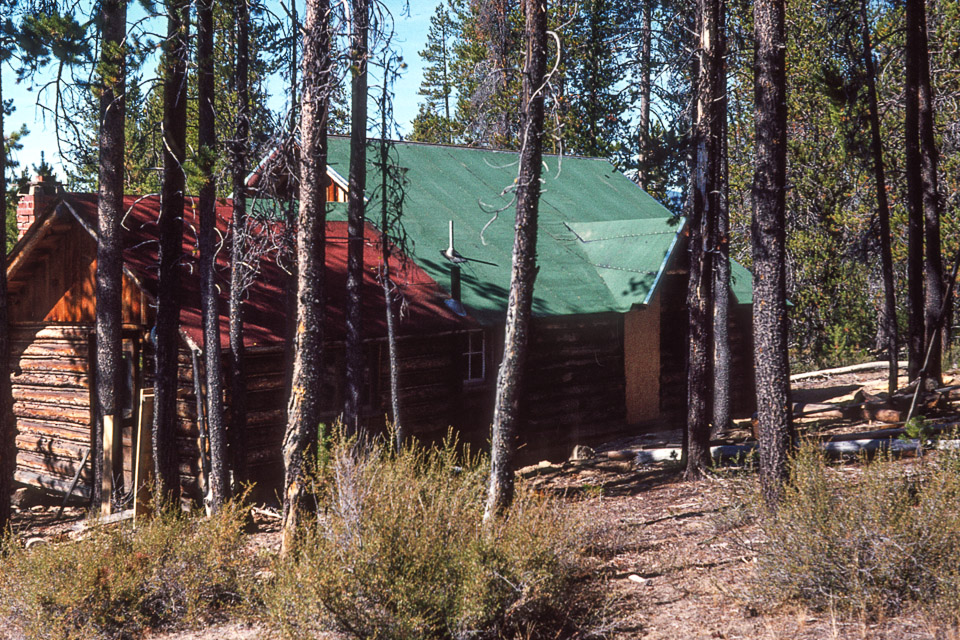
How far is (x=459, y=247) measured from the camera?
1686 centimetres

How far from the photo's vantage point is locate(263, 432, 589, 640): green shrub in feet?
21.8

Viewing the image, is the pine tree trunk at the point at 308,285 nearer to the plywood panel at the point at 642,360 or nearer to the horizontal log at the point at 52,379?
the horizontal log at the point at 52,379

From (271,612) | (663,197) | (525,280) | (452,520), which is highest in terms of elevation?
(663,197)

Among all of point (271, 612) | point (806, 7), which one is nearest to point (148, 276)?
point (271, 612)

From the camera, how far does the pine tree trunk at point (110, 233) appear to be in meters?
11.6

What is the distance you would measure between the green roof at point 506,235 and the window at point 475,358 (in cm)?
96

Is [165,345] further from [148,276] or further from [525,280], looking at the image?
[525,280]

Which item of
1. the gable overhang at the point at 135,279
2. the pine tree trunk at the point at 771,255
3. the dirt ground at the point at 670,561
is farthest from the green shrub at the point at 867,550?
the gable overhang at the point at 135,279

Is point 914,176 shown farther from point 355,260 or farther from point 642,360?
point 355,260

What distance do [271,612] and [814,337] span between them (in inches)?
933

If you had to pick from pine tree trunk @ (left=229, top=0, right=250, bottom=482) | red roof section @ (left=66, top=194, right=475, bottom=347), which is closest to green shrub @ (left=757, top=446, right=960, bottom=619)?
red roof section @ (left=66, top=194, right=475, bottom=347)

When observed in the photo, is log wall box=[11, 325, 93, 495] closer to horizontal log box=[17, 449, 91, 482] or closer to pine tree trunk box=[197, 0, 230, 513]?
horizontal log box=[17, 449, 91, 482]

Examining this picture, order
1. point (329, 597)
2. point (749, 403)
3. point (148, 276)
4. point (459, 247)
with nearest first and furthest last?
1. point (329, 597)
2. point (148, 276)
3. point (459, 247)
4. point (749, 403)

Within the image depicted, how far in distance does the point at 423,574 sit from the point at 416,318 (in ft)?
25.8
